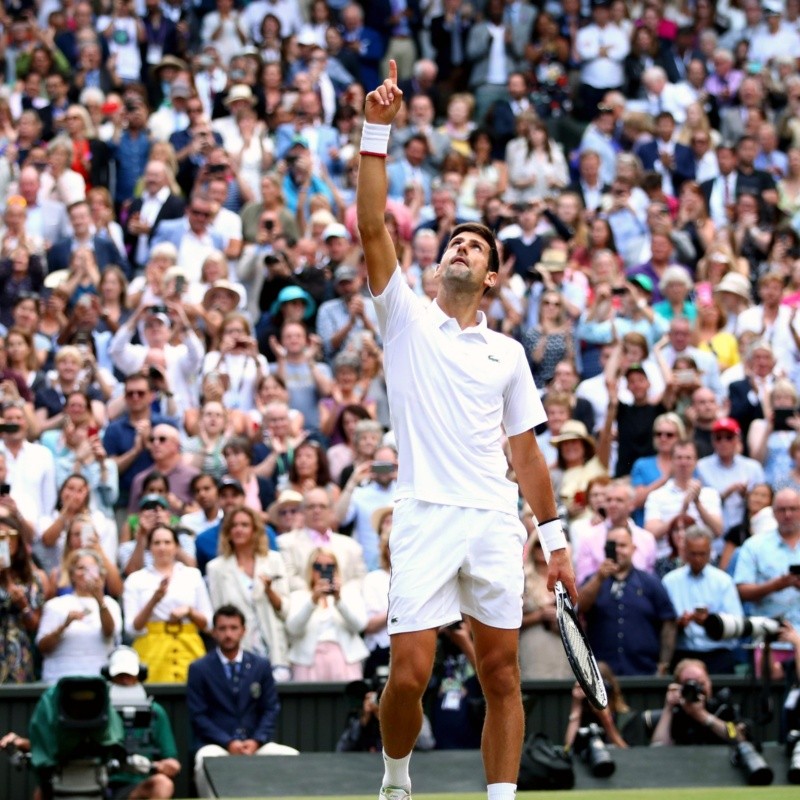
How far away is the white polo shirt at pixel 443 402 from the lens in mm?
7211

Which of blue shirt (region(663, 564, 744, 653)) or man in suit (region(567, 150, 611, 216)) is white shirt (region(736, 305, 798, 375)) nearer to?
man in suit (region(567, 150, 611, 216))

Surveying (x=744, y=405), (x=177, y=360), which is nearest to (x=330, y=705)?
(x=177, y=360)

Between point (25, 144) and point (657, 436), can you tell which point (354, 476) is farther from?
point (25, 144)

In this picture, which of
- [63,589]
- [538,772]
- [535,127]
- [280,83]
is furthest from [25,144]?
[538,772]

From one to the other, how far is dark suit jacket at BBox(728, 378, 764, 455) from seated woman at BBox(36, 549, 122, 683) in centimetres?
582

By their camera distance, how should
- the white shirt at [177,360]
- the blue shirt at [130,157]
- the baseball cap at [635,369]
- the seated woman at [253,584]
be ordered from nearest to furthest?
the seated woman at [253,584]
the white shirt at [177,360]
the baseball cap at [635,369]
the blue shirt at [130,157]

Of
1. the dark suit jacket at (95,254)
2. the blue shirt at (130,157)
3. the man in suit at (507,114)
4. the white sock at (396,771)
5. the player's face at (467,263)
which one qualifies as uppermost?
the man in suit at (507,114)

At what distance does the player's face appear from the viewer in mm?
7367

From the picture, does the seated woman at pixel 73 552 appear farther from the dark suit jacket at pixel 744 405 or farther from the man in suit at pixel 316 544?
the dark suit jacket at pixel 744 405

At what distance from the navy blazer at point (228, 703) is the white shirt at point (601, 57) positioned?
1261cm

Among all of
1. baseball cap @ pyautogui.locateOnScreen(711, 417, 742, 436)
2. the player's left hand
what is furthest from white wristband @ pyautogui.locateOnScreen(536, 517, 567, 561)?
baseball cap @ pyautogui.locateOnScreen(711, 417, 742, 436)

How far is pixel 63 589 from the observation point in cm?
1232

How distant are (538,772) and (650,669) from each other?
2.33 metres

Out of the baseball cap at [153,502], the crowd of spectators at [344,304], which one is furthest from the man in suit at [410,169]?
the baseball cap at [153,502]
